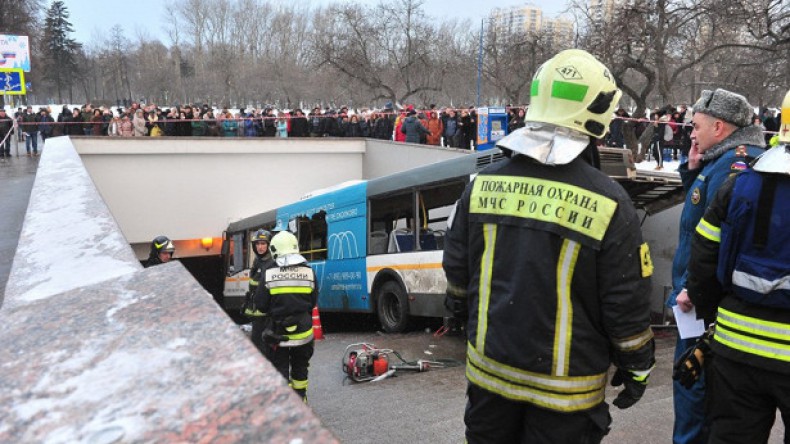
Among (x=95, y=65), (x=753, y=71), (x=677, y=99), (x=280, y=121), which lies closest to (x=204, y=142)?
(x=280, y=121)

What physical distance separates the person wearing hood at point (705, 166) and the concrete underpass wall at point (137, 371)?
107 inches

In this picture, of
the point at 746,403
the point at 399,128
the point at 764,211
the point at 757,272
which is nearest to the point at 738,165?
the point at 764,211

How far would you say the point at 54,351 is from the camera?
56.6 inches

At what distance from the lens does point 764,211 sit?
103 inches

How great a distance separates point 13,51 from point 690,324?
2170 cm

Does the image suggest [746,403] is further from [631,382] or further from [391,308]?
[391,308]

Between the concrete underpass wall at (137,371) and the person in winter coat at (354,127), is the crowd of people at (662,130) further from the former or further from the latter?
the concrete underpass wall at (137,371)

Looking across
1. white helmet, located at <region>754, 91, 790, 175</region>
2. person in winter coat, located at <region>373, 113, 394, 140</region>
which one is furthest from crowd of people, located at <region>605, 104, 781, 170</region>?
white helmet, located at <region>754, 91, 790, 175</region>

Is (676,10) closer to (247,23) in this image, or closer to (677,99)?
(677,99)

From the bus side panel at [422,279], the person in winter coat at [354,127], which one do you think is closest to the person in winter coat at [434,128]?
the person in winter coat at [354,127]

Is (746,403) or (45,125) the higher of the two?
(45,125)

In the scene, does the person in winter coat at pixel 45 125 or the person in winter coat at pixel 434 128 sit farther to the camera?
the person in winter coat at pixel 45 125

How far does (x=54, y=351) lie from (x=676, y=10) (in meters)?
15.9

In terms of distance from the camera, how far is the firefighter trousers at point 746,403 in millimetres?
2637
